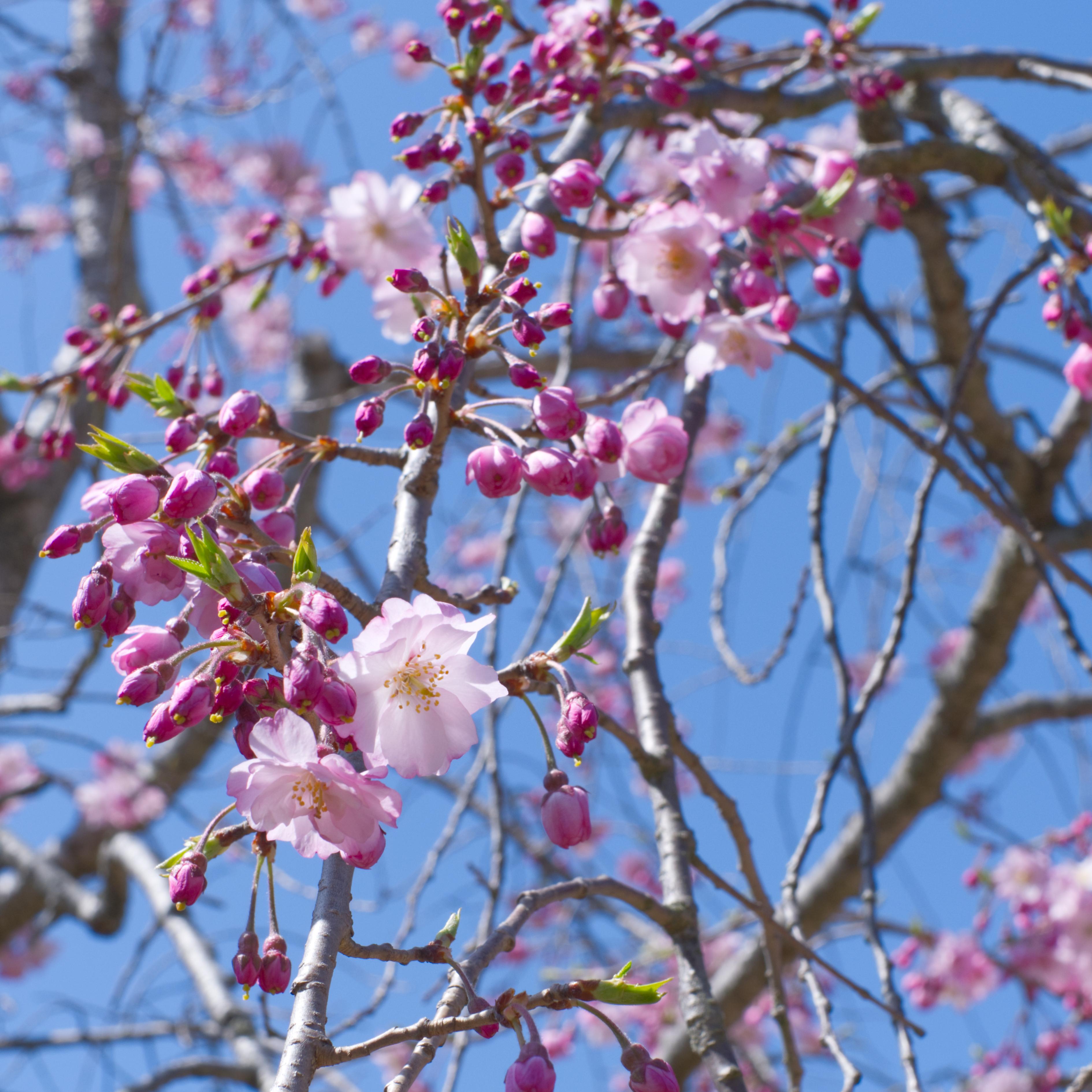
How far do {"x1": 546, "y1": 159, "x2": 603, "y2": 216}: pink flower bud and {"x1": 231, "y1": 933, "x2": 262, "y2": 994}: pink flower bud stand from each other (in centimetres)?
93

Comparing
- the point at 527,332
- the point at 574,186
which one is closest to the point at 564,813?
the point at 527,332

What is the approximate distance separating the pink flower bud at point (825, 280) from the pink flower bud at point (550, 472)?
2.58ft

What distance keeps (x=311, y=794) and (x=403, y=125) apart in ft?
3.31

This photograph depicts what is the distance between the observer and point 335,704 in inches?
26.6

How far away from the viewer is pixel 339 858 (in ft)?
2.45

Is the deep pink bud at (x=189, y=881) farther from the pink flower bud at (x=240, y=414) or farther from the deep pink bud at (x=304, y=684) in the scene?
the pink flower bud at (x=240, y=414)

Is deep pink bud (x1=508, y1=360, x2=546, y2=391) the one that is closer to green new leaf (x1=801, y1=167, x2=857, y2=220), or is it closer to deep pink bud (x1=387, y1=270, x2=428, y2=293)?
deep pink bud (x1=387, y1=270, x2=428, y2=293)

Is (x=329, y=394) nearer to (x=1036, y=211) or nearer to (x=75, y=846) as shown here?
(x=75, y=846)

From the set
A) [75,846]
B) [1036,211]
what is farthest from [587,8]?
[75,846]

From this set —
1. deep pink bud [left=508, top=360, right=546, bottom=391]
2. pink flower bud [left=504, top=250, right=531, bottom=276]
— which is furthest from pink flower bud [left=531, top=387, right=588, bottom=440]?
pink flower bud [left=504, top=250, right=531, bottom=276]

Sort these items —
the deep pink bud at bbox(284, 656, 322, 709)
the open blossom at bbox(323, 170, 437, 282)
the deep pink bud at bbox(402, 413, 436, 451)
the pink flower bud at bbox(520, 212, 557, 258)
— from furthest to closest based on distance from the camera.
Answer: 1. the open blossom at bbox(323, 170, 437, 282)
2. the pink flower bud at bbox(520, 212, 557, 258)
3. the deep pink bud at bbox(402, 413, 436, 451)
4. the deep pink bud at bbox(284, 656, 322, 709)

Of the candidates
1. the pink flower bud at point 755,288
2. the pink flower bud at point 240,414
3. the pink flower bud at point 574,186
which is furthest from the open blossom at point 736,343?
the pink flower bud at point 240,414

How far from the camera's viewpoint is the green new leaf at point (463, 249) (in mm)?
973

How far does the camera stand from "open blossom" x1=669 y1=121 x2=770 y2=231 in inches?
58.1
